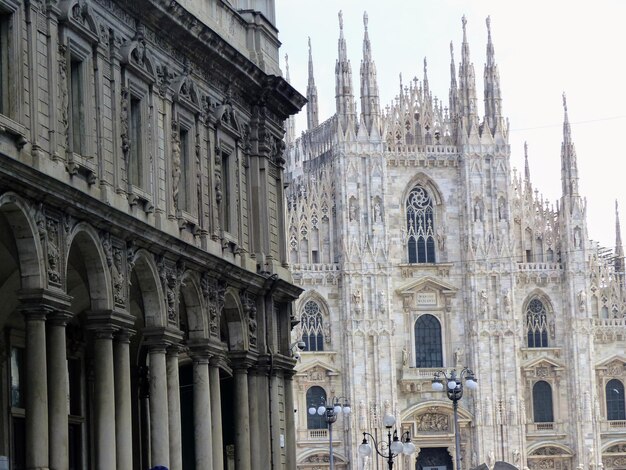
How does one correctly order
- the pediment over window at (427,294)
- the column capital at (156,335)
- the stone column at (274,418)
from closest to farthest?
the column capital at (156,335), the stone column at (274,418), the pediment over window at (427,294)

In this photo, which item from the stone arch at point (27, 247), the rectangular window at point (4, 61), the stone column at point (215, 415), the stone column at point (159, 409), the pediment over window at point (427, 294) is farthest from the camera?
the pediment over window at point (427, 294)

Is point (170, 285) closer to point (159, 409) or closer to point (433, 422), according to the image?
point (159, 409)

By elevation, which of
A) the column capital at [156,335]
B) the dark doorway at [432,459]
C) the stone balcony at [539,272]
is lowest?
the dark doorway at [432,459]

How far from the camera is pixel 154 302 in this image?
3025 cm

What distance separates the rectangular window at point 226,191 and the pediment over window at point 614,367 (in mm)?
52269

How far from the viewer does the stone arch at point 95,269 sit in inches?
1065

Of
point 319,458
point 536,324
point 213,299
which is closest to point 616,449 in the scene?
point 536,324

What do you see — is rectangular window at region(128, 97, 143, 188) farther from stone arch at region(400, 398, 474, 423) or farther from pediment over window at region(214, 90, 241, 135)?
stone arch at region(400, 398, 474, 423)

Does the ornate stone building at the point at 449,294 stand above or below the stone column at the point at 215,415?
above

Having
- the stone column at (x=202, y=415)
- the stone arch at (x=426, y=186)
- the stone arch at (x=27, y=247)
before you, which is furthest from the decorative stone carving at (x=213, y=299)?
the stone arch at (x=426, y=186)

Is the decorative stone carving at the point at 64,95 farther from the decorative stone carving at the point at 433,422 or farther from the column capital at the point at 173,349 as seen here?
the decorative stone carving at the point at 433,422

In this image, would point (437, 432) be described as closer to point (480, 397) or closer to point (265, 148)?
point (480, 397)

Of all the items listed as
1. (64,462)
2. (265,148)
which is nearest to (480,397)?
(265,148)

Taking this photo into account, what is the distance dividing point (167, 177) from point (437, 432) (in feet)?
176
